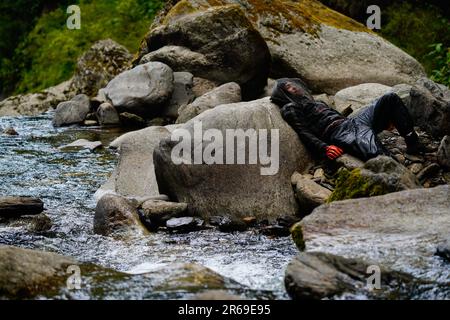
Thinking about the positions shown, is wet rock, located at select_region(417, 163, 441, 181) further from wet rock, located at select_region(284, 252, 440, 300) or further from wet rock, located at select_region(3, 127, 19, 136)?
wet rock, located at select_region(3, 127, 19, 136)

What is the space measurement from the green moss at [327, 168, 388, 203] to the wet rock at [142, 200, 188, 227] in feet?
6.34

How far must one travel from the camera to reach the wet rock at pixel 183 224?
26.8 feet

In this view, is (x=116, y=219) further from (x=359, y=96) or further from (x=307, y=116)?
(x=359, y=96)

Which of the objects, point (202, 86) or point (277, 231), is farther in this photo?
point (202, 86)

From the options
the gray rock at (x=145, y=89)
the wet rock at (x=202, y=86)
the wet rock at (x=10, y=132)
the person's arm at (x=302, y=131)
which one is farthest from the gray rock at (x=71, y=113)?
the person's arm at (x=302, y=131)

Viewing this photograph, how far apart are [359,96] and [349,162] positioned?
3913mm

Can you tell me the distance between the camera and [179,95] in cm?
1514

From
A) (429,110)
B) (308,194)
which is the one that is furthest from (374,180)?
(429,110)

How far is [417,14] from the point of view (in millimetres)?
21891

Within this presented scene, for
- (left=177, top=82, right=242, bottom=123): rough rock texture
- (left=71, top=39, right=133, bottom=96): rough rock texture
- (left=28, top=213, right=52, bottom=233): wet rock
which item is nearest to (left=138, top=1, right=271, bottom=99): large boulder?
(left=177, top=82, right=242, bottom=123): rough rock texture

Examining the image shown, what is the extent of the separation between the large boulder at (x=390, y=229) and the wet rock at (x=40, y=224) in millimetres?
3360

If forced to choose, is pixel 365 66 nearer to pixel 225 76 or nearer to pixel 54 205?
pixel 225 76
